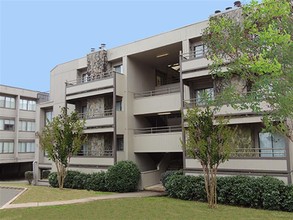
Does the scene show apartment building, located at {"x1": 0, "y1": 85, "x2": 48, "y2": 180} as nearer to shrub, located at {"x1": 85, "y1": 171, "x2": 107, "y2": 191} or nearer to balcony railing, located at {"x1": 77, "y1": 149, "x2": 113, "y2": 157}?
balcony railing, located at {"x1": 77, "y1": 149, "x2": 113, "y2": 157}

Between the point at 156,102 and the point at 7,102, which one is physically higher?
the point at 7,102

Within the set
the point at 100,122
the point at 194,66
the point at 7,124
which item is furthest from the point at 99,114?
the point at 7,124

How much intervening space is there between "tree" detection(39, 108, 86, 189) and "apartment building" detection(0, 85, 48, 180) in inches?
646

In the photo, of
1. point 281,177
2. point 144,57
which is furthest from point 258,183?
point 144,57

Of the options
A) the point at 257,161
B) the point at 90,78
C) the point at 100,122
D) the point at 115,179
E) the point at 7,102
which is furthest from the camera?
the point at 7,102

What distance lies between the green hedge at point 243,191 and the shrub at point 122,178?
13.4 ft

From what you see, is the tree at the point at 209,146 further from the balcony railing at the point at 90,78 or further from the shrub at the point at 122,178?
the balcony railing at the point at 90,78

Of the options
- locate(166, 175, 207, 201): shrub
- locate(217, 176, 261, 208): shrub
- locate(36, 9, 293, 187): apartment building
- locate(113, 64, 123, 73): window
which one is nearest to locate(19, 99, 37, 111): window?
locate(36, 9, 293, 187): apartment building

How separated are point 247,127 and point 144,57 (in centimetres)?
1129

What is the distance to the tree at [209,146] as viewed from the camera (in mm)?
14992

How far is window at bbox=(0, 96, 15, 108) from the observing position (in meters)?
40.2

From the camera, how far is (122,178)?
68.3ft

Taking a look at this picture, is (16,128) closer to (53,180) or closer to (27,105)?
(27,105)

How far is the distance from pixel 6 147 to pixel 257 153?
35720 mm
